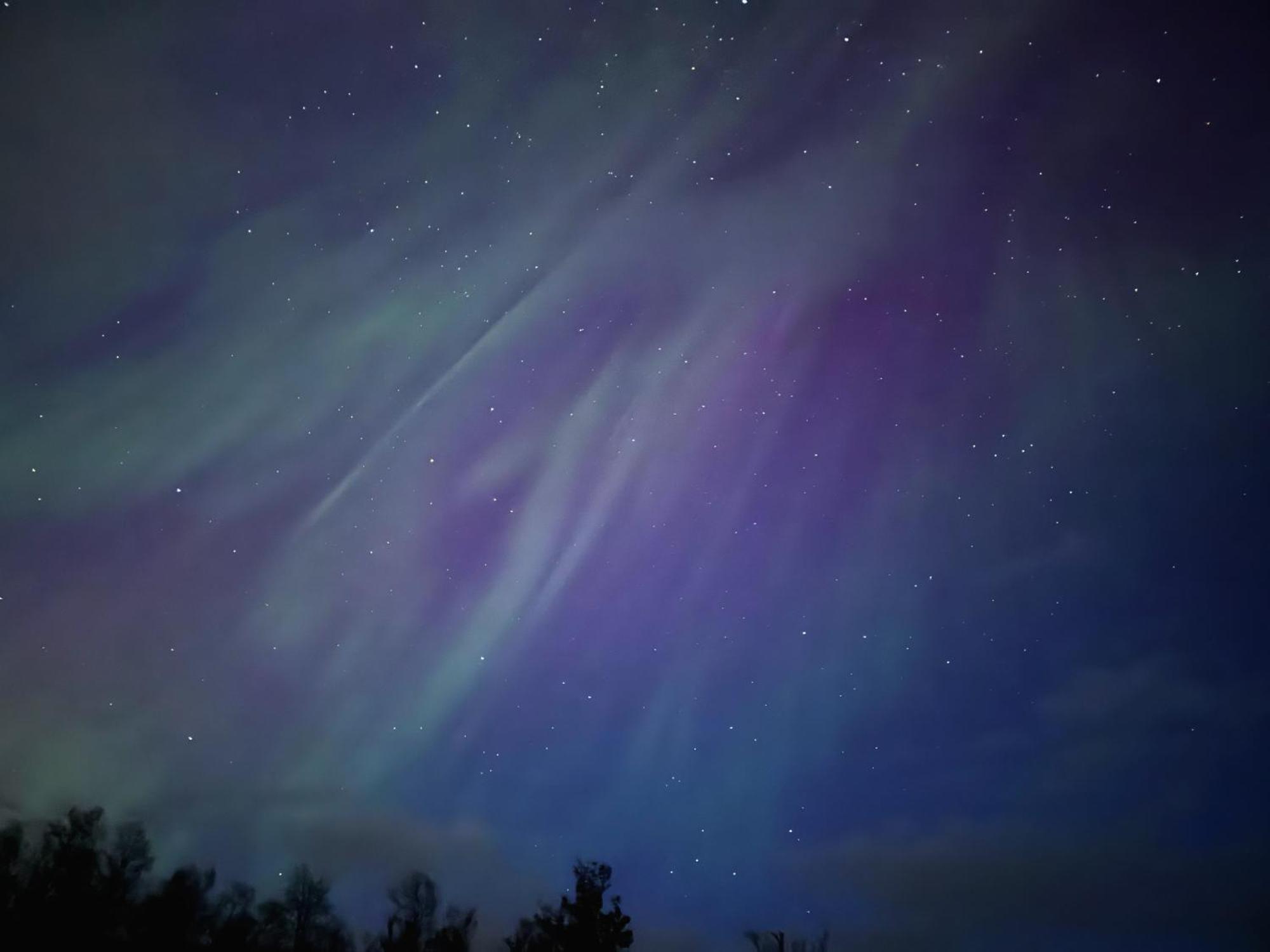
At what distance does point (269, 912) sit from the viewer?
63656 millimetres

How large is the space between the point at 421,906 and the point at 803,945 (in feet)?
109

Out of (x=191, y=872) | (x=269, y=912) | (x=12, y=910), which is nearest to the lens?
(x=12, y=910)

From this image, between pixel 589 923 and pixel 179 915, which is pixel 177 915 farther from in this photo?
pixel 589 923

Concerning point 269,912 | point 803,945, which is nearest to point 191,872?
point 269,912

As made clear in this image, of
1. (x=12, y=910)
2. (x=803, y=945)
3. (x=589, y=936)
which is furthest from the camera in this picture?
(x=803, y=945)

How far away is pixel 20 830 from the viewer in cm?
5116

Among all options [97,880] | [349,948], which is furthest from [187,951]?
[349,948]

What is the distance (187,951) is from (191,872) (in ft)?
28.0

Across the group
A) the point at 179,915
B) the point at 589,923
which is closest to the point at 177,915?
the point at 179,915

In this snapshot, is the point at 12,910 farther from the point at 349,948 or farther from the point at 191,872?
the point at 349,948

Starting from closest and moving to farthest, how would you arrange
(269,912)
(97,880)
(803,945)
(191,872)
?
(97,880), (191,872), (269,912), (803,945)

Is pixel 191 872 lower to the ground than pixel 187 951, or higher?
higher

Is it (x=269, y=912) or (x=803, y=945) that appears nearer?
(x=269, y=912)

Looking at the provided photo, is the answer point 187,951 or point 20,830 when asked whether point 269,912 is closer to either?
point 187,951
